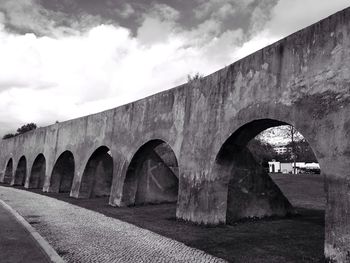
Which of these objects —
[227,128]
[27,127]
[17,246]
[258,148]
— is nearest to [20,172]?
[258,148]

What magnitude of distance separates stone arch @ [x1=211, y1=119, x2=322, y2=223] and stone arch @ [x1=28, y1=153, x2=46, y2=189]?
62.9ft

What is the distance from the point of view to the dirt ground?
6.66m

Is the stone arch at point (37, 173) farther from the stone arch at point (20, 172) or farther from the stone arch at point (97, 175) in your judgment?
the stone arch at point (97, 175)

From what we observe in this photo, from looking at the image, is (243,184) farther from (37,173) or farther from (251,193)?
(37,173)

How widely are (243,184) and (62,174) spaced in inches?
595

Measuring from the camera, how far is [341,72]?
20.8 feet

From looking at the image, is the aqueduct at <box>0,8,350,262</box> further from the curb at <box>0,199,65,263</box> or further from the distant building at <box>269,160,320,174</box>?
→ the distant building at <box>269,160,320,174</box>

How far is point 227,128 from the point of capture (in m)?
9.38

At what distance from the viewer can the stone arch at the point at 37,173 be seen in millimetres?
26578

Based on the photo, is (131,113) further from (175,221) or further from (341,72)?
(341,72)

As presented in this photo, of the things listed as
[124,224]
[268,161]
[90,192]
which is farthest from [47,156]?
[268,161]

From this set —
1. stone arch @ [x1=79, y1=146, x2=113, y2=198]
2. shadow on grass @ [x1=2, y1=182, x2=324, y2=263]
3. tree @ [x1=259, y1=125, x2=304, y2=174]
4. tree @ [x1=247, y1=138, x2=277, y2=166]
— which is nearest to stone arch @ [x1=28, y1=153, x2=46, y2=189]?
stone arch @ [x1=79, y1=146, x2=113, y2=198]

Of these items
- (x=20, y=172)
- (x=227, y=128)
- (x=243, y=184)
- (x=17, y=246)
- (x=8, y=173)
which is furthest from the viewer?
(x=8, y=173)

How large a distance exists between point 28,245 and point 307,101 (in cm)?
604
